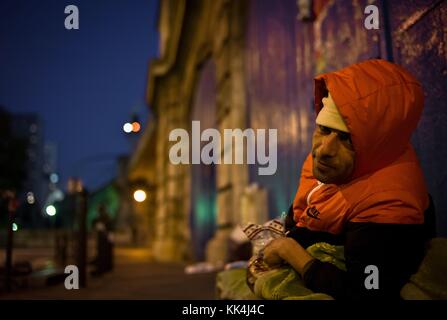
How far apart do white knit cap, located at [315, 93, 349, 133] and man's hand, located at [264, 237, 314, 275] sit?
20.5 inches

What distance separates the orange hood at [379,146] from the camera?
5.94 ft

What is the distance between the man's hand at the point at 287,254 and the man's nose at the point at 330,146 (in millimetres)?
404

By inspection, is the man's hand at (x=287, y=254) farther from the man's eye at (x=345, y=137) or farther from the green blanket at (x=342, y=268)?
the man's eye at (x=345, y=137)

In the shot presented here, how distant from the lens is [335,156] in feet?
6.36

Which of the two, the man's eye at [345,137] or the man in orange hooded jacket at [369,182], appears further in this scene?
the man's eye at [345,137]

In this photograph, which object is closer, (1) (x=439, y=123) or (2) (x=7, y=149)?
(1) (x=439, y=123)

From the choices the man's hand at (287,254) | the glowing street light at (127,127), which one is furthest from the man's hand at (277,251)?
the glowing street light at (127,127)

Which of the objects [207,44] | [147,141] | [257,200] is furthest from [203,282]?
[147,141]

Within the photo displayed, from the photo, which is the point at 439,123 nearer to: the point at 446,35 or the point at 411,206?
the point at 446,35

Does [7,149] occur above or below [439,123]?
above

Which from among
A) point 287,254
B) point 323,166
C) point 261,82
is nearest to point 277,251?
point 287,254

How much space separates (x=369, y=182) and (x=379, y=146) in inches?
5.8

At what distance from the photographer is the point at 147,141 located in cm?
1944

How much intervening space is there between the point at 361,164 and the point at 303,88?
3.10 m
